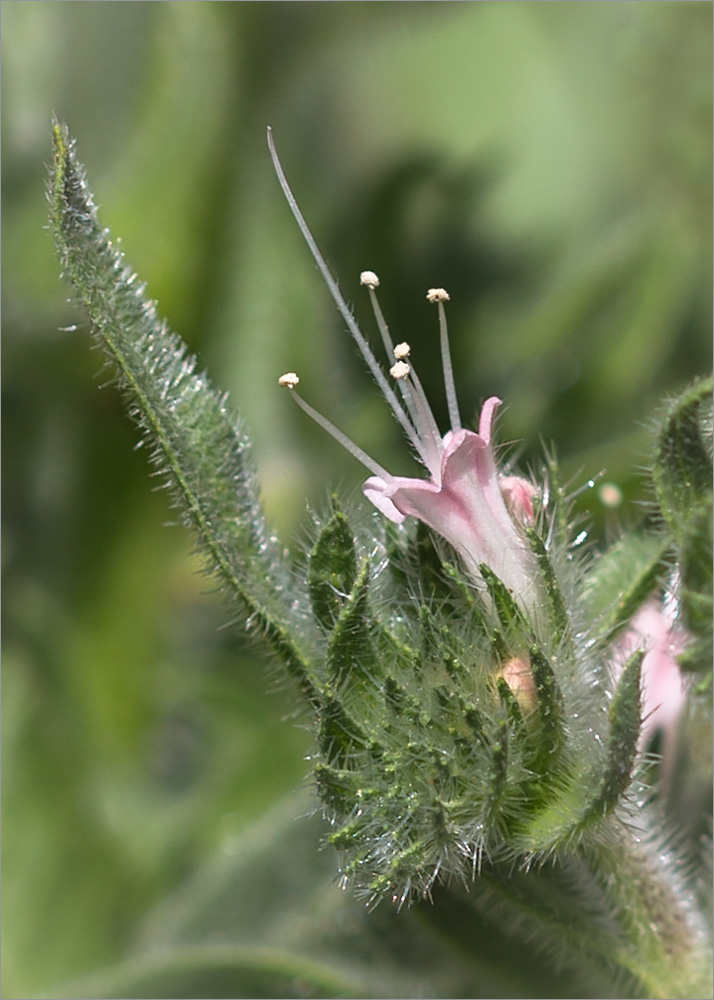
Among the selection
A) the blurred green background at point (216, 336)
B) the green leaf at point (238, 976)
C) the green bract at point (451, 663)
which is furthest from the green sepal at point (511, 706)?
the blurred green background at point (216, 336)

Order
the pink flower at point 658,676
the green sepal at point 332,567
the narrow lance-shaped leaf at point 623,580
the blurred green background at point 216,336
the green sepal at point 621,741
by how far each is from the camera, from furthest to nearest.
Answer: the blurred green background at point 216,336 < the pink flower at point 658,676 < the narrow lance-shaped leaf at point 623,580 < the green sepal at point 332,567 < the green sepal at point 621,741

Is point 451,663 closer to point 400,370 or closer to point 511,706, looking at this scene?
point 511,706

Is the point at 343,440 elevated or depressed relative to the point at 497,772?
elevated

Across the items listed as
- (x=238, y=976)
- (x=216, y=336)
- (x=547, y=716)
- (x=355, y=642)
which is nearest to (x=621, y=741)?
(x=547, y=716)

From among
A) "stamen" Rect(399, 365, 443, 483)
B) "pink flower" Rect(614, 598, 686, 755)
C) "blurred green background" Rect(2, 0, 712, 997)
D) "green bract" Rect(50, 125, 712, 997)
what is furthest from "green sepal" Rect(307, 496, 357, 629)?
"blurred green background" Rect(2, 0, 712, 997)

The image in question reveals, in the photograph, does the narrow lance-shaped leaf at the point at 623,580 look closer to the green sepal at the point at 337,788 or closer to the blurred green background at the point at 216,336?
the green sepal at the point at 337,788

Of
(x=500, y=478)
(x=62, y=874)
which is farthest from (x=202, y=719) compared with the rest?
(x=500, y=478)

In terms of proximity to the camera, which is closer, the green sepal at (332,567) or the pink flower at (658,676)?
the green sepal at (332,567)

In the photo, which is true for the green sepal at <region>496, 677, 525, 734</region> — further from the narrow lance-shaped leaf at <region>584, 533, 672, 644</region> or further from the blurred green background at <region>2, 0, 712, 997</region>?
the blurred green background at <region>2, 0, 712, 997</region>
